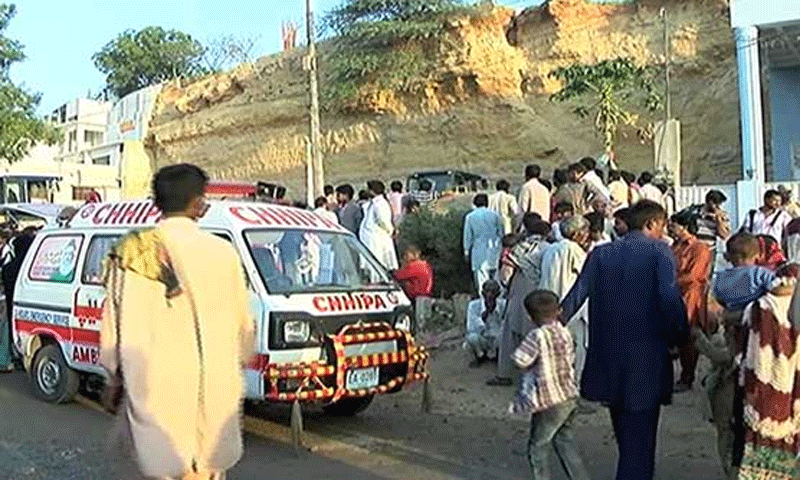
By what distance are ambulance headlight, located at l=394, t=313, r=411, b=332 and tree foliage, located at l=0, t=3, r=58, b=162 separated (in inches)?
946

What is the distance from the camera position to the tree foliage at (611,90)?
1173 inches

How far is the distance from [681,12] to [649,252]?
99.4 ft

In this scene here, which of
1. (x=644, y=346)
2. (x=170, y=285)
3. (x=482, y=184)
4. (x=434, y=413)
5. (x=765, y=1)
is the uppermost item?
(x=765, y=1)

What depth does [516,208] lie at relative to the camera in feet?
46.4

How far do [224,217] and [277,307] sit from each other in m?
1.10

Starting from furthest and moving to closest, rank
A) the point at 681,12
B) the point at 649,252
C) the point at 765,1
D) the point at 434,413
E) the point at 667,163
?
the point at 681,12 → the point at 667,163 → the point at 765,1 → the point at 434,413 → the point at 649,252

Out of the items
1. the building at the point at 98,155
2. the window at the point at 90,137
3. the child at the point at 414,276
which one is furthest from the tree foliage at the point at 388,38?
the window at the point at 90,137

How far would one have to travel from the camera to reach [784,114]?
2397cm

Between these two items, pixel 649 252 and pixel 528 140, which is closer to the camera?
pixel 649 252

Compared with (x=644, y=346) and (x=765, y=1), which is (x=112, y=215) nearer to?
(x=644, y=346)

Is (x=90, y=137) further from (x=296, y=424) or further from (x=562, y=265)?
(x=562, y=265)

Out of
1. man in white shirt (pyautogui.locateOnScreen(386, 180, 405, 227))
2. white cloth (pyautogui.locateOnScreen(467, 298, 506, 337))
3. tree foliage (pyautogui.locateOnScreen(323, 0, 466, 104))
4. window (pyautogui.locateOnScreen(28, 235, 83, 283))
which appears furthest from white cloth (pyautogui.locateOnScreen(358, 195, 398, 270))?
tree foliage (pyautogui.locateOnScreen(323, 0, 466, 104))

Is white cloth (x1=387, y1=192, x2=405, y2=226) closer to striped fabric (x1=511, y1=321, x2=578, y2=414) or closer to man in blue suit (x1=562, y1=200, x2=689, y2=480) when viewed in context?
striped fabric (x1=511, y1=321, x2=578, y2=414)

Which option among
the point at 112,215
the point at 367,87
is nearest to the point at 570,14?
the point at 367,87
